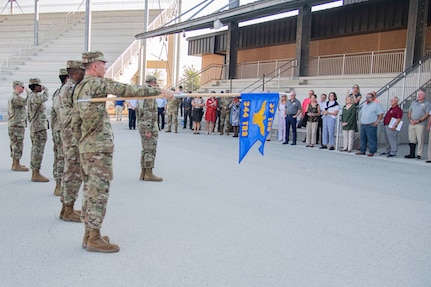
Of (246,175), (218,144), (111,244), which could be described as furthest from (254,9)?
(111,244)

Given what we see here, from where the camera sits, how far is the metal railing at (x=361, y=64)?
16672mm

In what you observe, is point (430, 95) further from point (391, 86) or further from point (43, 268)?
point (43, 268)

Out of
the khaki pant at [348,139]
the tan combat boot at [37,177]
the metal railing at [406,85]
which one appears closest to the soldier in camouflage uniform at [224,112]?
the metal railing at [406,85]

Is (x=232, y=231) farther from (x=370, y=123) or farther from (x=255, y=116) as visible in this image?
(x=370, y=123)

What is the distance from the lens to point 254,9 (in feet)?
56.2

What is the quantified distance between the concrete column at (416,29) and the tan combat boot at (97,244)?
49.1 feet

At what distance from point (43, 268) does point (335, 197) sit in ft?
13.8

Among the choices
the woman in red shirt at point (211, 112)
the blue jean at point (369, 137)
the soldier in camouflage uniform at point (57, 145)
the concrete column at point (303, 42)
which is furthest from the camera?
the concrete column at point (303, 42)

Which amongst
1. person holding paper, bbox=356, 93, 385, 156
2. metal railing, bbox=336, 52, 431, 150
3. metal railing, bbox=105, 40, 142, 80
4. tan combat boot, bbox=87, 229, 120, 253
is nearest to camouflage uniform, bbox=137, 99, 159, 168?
tan combat boot, bbox=87, 229, 120, 253

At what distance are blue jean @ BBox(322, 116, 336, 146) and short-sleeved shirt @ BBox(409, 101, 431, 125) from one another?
2262 mm

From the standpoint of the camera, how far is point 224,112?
1545 centimetres

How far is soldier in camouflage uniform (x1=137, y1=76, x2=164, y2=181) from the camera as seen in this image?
6.77 meters

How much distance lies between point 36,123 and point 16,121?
3.17 feet

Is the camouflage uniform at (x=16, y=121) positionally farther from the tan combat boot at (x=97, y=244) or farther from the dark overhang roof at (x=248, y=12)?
the dark overhang roof at (x=248, y=12)
